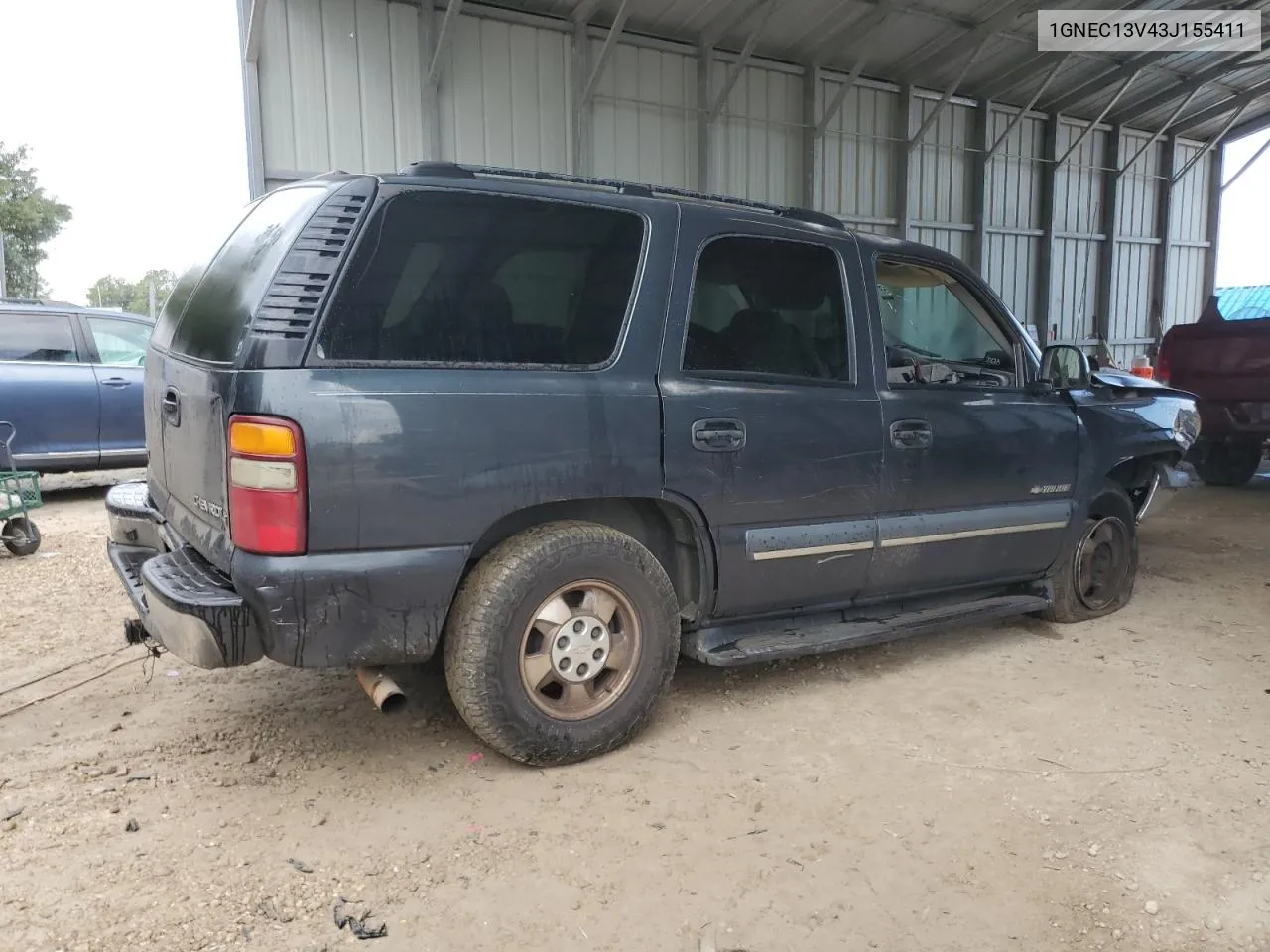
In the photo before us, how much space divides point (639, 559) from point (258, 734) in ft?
4.94

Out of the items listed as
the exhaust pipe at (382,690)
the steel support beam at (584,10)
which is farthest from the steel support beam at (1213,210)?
the exhaust pipe at (382,690)

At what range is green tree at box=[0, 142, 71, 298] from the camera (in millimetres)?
32188

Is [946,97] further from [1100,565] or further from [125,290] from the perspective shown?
[125,290]

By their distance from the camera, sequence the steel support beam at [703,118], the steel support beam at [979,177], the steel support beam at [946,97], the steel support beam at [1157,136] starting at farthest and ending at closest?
the steel support beam at [1157,136] < the steel support beam at [979,177] < the steel support beam at [946,97] < the steel support beam at [703,118]

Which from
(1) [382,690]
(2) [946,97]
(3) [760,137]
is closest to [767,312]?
(1) [382,690]

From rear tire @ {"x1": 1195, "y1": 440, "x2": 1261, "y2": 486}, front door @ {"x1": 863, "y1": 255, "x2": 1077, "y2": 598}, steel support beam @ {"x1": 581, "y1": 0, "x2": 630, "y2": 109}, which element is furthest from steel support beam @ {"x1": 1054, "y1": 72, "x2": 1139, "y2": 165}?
front door @ {"x1": 863, "y1": 255, "x2": 1077, "y2": 598}

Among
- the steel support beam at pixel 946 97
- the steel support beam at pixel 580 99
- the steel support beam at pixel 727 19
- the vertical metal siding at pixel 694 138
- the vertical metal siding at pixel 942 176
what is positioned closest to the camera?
the vertical metal siding at pixel 694 138

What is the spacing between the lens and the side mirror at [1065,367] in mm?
4207

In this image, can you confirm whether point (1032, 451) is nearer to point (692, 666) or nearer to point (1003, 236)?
point (692, 666)

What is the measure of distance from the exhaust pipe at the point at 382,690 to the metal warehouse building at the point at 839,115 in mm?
8161

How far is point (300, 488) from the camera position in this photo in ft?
8.11

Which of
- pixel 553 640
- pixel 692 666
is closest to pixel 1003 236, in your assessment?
pixel 692 666

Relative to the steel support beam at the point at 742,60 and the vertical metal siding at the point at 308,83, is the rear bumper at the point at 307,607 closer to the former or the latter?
the vertical metal siding at the point at 308,83

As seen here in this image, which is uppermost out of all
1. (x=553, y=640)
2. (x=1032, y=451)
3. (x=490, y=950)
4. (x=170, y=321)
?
(x=170, y=321)
